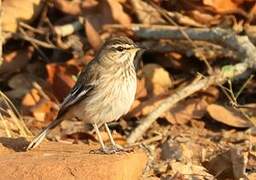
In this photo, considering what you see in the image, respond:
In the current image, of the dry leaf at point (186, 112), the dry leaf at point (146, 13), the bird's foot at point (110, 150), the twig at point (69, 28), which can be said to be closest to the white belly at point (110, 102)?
the bird's foot at point (110, 150)

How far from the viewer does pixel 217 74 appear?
883 cm

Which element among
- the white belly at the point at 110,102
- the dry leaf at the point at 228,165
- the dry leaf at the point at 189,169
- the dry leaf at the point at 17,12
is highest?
the dry leaf at the point at 17,12

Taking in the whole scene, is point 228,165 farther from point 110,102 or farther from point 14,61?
point 14,61

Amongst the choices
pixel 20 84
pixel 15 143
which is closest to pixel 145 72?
pixel 20 84

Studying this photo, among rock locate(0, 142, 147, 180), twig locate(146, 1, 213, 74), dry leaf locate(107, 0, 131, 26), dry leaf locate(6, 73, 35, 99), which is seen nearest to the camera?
rock locate(0, 142, 147, 180)

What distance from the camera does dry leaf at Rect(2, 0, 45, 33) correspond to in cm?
1001

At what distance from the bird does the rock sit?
0.51 m

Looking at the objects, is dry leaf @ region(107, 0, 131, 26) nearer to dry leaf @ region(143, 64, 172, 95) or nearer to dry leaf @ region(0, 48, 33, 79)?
dry leaf @ region(143, 64, 172, 95)

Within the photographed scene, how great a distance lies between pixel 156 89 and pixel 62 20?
1766 millimetres

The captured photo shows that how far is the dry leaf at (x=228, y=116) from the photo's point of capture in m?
8.77

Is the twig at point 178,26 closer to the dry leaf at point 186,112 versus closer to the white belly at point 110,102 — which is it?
the dry leaf at point 186,112

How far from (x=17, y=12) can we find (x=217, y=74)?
2702 millimetres

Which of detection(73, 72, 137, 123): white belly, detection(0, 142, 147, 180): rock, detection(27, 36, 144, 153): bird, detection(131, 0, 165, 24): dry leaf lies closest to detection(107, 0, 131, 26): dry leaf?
detection(131, 0, 165, 24): dry leaf

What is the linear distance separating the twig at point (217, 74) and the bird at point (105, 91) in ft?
3.45
